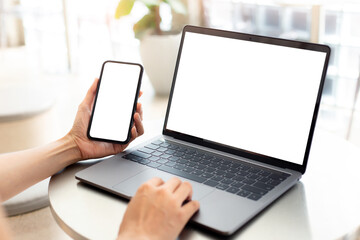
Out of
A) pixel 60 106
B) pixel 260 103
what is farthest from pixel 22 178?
pixel 60 106

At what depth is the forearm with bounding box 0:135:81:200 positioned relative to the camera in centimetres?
98

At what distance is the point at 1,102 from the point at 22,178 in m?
1.32

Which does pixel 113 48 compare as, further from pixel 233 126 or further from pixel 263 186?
pixel 263 186

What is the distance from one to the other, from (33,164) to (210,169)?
0.39 metres

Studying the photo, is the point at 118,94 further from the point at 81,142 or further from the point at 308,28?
the point at 308,28

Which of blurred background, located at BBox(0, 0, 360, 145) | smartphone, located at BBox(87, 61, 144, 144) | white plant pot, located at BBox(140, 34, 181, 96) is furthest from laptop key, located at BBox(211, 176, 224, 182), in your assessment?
white plant pot, located at BBox(140, 34, 181, 96)

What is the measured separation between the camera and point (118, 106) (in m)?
1.07

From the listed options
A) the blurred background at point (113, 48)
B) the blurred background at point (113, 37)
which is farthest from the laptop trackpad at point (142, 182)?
the blurred background at point (113, 37)

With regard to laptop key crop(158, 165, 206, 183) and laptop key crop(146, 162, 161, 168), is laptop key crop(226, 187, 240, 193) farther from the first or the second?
laptop key crop(146, 162, 161, 168)

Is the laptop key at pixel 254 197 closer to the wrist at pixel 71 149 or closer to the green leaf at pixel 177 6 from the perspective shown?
the wrist at pixel 71 149

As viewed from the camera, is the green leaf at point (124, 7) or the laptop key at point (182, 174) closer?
the laptop key at point (182, 174)

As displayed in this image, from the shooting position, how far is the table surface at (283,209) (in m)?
0.78

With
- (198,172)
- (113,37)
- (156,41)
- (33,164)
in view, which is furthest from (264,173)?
(113,37)

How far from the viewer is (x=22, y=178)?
0.99m
